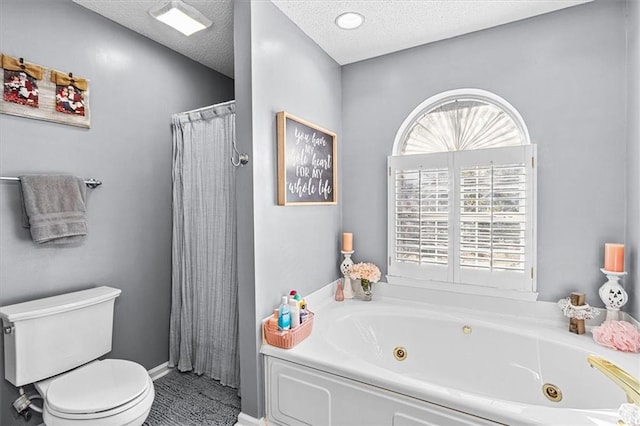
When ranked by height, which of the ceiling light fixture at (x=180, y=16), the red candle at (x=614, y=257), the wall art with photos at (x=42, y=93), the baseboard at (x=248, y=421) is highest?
the ceiling light fixture at (x=180, y=16)

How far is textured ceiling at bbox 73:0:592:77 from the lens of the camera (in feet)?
6.28

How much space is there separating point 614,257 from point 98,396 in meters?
2.72

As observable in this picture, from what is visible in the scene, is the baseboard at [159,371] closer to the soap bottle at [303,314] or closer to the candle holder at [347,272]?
the soap bottle at [303,314]

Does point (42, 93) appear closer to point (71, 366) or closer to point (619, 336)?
point (71, 366)

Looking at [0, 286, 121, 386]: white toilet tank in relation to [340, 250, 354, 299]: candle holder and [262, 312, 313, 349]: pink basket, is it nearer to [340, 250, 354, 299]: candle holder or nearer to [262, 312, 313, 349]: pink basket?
[262, 312, 313, 349]: pink basket

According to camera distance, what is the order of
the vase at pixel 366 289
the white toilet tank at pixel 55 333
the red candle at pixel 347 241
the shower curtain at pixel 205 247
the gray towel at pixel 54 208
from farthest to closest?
the red candle at pixel 347 241
the vase at pixel 366 289
the shower curtain at pixel 205 247
the gray towel at pixel 54 208
the white toilet tank at pixel 55 333

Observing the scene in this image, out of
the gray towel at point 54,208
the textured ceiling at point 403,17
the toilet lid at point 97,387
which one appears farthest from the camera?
the textured ceiling at point 403,17

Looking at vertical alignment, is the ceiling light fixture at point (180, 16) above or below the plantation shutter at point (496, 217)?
above

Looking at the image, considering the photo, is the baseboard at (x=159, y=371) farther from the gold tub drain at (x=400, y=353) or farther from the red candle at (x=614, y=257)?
the red candle at (x=614, y=257)

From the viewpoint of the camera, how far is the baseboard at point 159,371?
2.37 meters

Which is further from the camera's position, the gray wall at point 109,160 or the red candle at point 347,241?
the red candle at point 347,241

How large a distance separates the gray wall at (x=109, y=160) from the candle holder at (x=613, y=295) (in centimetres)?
285

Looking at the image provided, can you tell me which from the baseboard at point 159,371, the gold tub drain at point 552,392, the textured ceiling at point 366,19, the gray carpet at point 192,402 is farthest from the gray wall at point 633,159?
the baseboard at point 159,371

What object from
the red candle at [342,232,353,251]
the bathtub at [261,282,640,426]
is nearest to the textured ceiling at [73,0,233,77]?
the red candle at [342,232,353,251]
